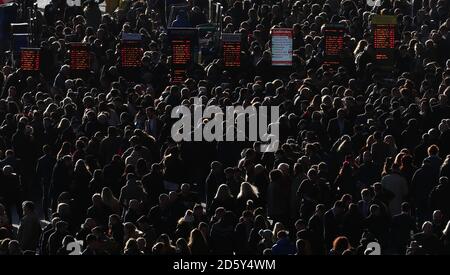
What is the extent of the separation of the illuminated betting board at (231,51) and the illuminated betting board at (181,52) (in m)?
0.61

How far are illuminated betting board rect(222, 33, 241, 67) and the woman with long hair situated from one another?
13.9m

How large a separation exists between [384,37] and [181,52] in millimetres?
4655

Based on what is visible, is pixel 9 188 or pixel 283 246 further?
pixel 9 188

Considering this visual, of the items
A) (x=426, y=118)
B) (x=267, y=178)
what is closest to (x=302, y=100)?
(x=426, y=118)

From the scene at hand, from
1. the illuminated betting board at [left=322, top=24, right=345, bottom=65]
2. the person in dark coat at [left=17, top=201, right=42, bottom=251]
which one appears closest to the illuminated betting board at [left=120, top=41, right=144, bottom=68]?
the illuminated betting board at [left=322, top=24, right=345, bottom=65]

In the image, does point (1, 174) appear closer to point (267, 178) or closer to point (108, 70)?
point (267, 178)

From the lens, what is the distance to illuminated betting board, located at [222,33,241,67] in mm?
39156

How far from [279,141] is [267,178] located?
2.73 m

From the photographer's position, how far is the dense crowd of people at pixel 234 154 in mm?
26359

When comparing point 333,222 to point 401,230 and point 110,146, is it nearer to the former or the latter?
point 401,230

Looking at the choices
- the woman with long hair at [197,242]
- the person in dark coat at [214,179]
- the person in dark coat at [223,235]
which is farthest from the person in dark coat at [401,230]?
the person in dark coat at [214,179]

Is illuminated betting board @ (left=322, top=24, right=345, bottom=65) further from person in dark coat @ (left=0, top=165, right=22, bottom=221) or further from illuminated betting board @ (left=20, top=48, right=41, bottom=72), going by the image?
person in dark coat @ (left=0, top=165, right=22, bottom=221)

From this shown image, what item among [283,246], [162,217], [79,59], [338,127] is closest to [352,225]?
[283,246]

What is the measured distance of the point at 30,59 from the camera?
39.4m
